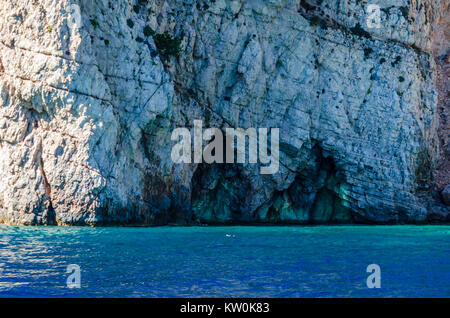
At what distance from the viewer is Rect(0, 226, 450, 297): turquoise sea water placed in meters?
13.6

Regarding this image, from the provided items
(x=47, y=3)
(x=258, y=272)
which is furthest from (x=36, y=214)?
(x=258, y=272)

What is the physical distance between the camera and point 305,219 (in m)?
44.2

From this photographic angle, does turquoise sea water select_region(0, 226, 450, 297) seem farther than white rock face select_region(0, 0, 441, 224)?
No

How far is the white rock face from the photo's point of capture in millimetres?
32656

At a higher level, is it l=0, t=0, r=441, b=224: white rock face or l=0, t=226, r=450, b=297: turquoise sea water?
l=0, t=0, r=441, b=224: white rock face

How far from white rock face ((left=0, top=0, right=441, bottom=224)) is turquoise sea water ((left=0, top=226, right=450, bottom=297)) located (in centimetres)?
655

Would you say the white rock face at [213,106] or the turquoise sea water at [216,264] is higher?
the white rock face at [213,106]

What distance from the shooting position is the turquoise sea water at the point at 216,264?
13633mm

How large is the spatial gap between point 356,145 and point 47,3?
25727 millimetres

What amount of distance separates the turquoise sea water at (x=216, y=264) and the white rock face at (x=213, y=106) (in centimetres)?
655

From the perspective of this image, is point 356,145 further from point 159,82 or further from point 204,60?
point 159,82

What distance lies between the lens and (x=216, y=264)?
707 inches

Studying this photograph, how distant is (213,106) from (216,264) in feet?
79.7

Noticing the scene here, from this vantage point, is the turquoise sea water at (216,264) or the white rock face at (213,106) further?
the white rock face at (213,106)
